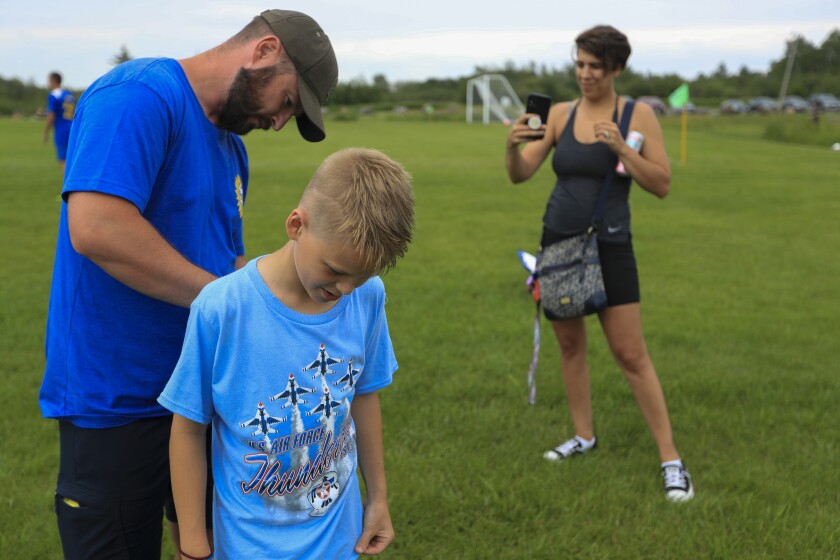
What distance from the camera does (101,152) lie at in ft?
6.15

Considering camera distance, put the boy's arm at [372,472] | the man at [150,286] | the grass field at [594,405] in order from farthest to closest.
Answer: the grass field at [594,405] < the boy's arm at [372,472] < the man at [150,286]

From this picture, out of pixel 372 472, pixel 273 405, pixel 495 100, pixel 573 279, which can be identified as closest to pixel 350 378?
pixel 273 405

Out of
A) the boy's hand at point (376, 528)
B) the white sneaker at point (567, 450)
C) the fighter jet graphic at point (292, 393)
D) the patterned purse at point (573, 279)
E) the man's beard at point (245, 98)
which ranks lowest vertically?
the white sneaker at point (567, 450)

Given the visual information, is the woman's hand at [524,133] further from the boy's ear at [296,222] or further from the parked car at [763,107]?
the parked car at [763,107]

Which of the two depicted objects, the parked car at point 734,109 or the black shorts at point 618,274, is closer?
the black shorts at point 618,274

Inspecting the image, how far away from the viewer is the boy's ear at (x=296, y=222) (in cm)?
175

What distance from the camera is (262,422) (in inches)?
72.8

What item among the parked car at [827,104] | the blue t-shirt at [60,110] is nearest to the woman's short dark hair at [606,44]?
the blue t-shirt at [60,110]

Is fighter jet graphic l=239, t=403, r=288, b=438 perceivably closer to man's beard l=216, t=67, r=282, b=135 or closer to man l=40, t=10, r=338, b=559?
man l=40, t=10, r=338, b=559

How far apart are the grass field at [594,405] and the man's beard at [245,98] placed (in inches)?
84.3

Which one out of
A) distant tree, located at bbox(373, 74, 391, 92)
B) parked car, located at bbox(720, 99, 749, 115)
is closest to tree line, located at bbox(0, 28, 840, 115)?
distant tree, located at bbox(373, 74, 391, 92)

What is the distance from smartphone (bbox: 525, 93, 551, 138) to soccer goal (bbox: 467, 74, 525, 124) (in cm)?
4872

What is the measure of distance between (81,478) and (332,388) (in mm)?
767

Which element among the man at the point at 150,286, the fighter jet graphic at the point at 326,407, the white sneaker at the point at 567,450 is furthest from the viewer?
the white sneaker at the point at 567,450
